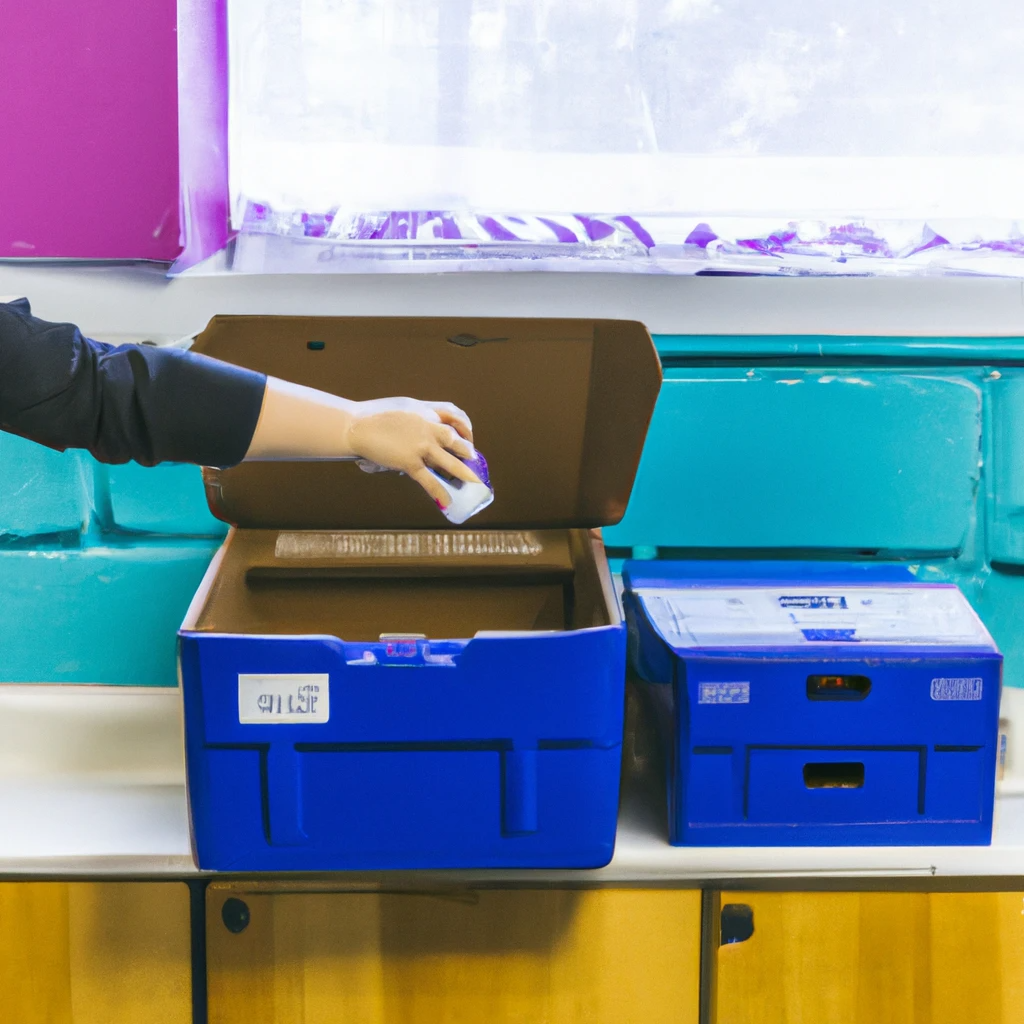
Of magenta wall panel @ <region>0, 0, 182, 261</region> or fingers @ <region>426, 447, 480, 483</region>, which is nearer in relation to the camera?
fingers @ <region>426, 447, 480, 483</region>

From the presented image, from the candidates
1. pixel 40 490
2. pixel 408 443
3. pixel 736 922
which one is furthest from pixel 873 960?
pixel 40 490

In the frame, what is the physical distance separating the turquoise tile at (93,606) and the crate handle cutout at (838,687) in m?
0.75

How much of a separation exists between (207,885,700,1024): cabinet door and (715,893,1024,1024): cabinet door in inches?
2.3

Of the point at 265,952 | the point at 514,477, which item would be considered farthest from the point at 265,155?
the point at 265,952

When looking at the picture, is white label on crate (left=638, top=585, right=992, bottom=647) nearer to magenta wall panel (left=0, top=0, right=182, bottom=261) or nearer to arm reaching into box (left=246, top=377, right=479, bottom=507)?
arm reaching into box (left=246, top=377, right=479, bottom=507)

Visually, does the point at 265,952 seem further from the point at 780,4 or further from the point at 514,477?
the point at 780,4

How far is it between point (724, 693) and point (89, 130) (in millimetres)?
954

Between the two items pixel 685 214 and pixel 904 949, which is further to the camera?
pixel 685 214

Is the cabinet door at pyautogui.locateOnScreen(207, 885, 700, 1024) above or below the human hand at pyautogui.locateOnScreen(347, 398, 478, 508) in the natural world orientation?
below

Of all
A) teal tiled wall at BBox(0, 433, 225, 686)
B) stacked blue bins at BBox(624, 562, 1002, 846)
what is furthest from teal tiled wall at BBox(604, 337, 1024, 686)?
teal tiled wall at BBox(0, 433, 225, 686)

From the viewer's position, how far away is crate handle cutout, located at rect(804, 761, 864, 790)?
90cm

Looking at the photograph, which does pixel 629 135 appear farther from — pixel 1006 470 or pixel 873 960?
pixel 873 960

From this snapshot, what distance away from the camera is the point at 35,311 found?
1175 mm

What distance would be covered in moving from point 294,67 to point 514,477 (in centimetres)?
56
